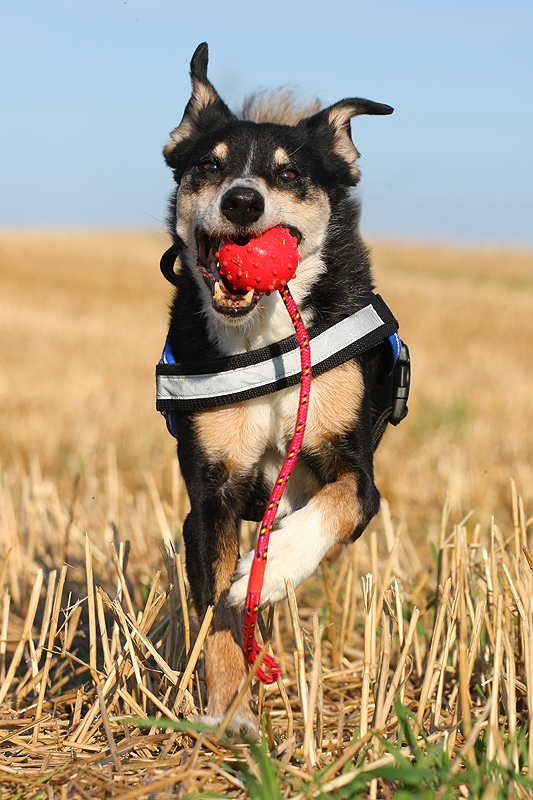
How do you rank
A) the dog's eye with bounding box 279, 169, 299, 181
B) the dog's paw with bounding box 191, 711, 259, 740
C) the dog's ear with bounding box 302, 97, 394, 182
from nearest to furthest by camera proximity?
the dog's paw with bounding box 191, 711, 259, 740, the dog's eye with bounding box 279, 169, 299, 181, the dog's ear with bounding box 302, 97, 394, 182

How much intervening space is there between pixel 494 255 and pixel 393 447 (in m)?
32.8

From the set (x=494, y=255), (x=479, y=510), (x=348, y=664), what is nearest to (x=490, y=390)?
(x=479, y=510)

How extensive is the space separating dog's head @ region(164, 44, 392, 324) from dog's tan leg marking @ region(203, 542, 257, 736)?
93 cm

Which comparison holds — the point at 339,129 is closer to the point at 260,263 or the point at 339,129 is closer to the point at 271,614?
the point at 260,263

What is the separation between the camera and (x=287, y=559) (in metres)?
2.56

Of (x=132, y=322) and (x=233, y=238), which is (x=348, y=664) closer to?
(x=233, y=238)

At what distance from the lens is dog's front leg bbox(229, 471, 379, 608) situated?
101 inches

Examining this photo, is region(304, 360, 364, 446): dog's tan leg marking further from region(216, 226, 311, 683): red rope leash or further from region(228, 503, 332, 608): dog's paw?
region(228, 503, 332, 608): dog's paw

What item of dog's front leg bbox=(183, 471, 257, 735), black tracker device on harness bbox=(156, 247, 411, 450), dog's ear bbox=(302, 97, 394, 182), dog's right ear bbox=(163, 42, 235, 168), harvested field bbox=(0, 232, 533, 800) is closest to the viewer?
harvested field bbox=(0, 232, 533, 800)

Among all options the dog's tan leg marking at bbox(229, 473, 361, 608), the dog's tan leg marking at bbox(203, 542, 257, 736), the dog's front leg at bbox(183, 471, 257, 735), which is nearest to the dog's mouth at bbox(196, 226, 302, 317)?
the dog's front leg at bbox(183, 471, 257, 735)

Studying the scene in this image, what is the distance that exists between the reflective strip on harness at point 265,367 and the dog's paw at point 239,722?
1.04m

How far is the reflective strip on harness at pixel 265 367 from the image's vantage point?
2.84 m

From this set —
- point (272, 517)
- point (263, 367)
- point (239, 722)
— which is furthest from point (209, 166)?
point (239, 722)

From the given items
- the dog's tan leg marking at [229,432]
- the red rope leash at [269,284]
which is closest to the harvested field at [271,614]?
the red rope leash at [269,284]
